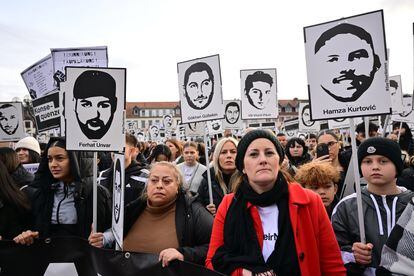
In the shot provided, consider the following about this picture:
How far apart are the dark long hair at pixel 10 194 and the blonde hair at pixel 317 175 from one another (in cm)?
261

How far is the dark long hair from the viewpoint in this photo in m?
3.57

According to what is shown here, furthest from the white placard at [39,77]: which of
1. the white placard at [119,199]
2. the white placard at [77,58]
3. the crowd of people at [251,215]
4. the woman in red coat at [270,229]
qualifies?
the woman in red coat at [270,229]

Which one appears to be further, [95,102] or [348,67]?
[95,102]

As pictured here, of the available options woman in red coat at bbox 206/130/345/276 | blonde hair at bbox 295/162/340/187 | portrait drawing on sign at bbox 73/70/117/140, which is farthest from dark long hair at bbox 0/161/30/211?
blonde hair at bbox 295/162/340/187

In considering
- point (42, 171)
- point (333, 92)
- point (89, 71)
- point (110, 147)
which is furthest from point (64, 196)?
point (333, 92)

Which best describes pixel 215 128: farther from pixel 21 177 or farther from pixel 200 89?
pixel 21 177

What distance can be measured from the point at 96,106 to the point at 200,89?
2538 mm

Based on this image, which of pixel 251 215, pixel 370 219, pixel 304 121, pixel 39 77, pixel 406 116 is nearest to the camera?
pixel 251 215

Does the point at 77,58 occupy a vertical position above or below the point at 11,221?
above

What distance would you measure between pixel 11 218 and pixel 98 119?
3.93ft

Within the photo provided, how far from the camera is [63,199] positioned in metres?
3.54

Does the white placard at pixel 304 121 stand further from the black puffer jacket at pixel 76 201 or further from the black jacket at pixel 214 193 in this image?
the black puffer jacket at pixel 76 201

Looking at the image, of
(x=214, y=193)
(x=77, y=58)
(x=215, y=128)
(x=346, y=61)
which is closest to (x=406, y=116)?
(x=214, y=193)

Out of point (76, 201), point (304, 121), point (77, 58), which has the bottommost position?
point (76, 201)
